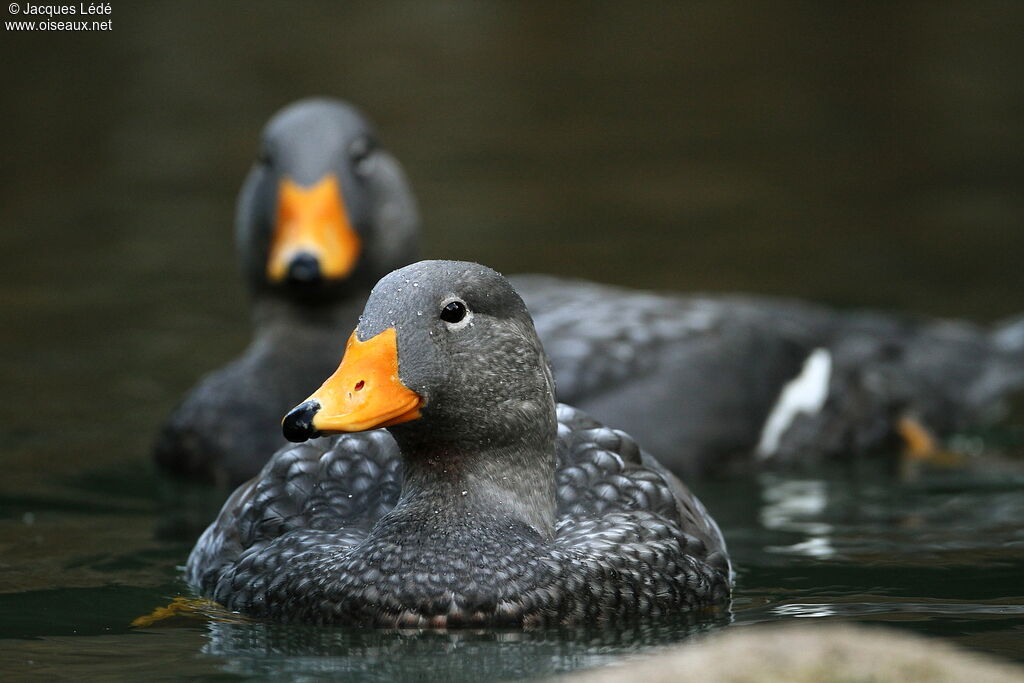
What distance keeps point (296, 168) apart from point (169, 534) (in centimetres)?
178

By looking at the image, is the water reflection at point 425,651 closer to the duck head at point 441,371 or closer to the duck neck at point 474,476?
the duck neck at point 474,476

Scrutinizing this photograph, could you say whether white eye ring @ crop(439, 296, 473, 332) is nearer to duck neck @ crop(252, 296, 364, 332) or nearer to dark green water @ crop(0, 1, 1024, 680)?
dark green water @ crop(0, 1, 1024, 680)

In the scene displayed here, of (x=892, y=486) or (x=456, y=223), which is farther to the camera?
(x=456, y=223)

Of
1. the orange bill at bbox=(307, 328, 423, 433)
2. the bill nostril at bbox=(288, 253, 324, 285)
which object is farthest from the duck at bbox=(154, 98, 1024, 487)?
the orange bill at bbox=(307, 328, 423, 433)

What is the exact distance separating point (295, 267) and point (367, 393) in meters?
2.93

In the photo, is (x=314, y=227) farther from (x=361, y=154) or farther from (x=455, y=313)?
(x=455, y=313)

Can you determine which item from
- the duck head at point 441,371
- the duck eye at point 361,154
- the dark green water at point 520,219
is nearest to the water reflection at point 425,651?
the dark green water at point 520,219

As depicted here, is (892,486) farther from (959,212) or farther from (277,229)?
(959,212)

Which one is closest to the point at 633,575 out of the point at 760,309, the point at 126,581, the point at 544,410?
the point at 544,410

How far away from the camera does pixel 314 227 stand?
7469 mm

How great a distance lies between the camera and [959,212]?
11.8 meters

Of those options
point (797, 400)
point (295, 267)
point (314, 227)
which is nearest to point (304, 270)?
point (295, 267)

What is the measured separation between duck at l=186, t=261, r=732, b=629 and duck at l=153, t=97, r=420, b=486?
1.96 meters

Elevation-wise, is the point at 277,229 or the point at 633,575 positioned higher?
the point at 277,229
